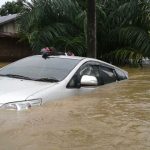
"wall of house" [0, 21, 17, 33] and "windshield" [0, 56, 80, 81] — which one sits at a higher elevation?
"windshield" [0, 56, 80, 81]

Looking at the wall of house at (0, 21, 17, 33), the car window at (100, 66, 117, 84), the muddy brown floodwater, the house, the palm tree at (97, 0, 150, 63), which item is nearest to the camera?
the muddy brown floodwater

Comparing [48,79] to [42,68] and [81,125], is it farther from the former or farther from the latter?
[81,125]

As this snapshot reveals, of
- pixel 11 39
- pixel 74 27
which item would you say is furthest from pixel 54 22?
pixel 11 39

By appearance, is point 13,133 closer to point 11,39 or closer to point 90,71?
point 90,71

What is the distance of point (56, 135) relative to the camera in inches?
188

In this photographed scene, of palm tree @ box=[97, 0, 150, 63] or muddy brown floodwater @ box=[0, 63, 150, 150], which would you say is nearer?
muddy brown floodwater @ box=[0, 63, 150, 150]

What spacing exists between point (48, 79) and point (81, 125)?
2.62 metres

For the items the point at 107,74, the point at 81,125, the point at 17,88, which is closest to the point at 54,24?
the point at 107,74

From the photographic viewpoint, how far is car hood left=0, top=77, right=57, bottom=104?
6.55 meters

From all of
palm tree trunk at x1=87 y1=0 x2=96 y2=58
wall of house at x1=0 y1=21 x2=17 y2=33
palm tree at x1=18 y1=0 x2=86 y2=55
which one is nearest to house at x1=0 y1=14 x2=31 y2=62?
palm tree at x1=18 y1=0 x2=86 y2=55

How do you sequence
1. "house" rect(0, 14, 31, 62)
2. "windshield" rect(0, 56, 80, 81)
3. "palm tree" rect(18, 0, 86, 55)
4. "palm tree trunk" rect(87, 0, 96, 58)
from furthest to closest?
"house" rect(0, 14, 31, 62) < "palm tree" rect(18, 0, 86, 55) < "palm tree trunk" rect(87, 0, 96, 58) < "windshield" rect(0, 56, 80, 81)

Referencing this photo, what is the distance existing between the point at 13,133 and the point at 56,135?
0.48 m

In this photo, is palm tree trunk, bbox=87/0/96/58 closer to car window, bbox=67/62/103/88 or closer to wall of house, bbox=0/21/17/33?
car window, bbox=67/62/103/88

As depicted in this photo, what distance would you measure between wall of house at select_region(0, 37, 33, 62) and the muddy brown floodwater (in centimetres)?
2315
